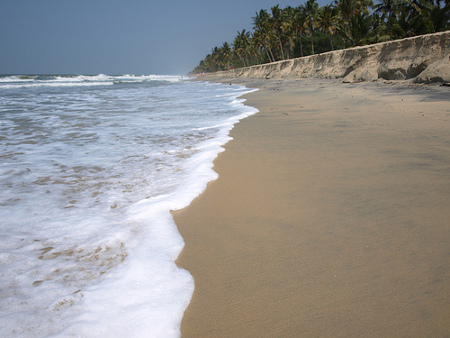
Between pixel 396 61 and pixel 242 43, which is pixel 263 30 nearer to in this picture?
pixel 242 43

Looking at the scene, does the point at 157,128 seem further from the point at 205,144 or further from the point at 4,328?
the point at 4,328

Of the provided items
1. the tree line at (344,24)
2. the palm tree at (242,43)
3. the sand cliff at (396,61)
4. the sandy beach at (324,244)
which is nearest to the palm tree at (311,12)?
the tree line at (344,24)

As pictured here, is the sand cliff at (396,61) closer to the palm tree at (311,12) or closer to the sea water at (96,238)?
the sea water at (96,238)

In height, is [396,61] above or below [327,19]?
below

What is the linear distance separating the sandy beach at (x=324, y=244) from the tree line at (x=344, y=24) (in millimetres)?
24564

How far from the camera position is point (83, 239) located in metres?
1.86

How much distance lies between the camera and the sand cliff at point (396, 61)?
31.0 ft

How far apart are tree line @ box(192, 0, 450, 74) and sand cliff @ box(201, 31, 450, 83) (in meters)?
8.86

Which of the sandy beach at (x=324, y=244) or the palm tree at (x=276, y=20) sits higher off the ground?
the palm tree at (x=276, y=20)

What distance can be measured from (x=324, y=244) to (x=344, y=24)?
47.1 m

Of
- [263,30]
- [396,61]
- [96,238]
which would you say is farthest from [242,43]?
[96,238]

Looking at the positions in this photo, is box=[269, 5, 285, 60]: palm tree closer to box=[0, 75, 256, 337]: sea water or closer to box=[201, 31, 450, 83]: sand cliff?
box=[201, 31, 450, 83]: sand cliff

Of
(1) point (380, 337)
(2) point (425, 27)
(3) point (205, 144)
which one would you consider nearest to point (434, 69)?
(3) point (205, 144)

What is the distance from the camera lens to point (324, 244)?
162 cm
